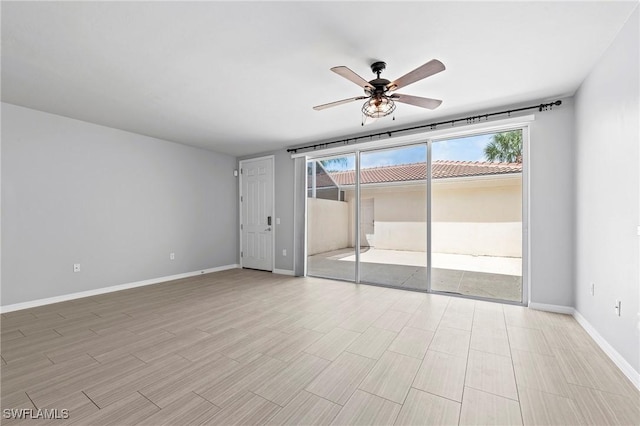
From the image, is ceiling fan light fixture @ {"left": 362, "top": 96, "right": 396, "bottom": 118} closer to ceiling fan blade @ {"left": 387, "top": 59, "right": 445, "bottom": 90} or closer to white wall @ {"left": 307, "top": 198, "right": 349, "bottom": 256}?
ceiling fan blade @ {"left": 387, "top": 59, "right": 445, "bottom": 90}

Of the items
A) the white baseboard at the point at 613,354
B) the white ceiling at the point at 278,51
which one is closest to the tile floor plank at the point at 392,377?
the white baseboard at the point at 613,354

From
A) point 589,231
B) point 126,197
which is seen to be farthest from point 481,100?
point 126,197

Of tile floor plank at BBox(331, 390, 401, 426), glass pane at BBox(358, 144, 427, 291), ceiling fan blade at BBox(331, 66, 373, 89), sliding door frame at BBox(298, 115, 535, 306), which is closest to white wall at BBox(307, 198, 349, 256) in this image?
sliding door frame at BBox(298, 115, 535, 306)

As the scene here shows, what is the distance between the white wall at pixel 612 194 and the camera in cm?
196

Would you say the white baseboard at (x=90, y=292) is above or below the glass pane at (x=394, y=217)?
below

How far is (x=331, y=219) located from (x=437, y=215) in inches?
78.3

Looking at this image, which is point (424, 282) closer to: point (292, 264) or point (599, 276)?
point (599, 276)

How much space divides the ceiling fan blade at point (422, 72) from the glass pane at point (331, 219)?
265cm

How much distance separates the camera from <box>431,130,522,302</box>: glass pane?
3760 mm

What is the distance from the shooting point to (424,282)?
14.0 ft

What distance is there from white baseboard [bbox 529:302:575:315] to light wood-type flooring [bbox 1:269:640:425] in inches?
5.3

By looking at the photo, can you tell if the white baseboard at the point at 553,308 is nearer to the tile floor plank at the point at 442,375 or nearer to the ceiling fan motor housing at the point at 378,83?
the tile floor plank at the point at 442,375

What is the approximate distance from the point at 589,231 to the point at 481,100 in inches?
70.9

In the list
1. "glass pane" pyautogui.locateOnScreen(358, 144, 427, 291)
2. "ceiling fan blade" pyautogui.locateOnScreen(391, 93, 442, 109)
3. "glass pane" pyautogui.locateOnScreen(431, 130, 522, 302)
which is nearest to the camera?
"ceiling fan blade" pyautogui.locateOnScreen(391, 93, 442, 109)
